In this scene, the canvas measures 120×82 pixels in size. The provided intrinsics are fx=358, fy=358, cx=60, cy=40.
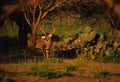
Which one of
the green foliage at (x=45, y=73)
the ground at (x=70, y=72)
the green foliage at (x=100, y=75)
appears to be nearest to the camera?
the ground at (x=70, y=72)

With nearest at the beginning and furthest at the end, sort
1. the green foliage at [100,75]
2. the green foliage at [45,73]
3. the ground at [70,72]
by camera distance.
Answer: the ground at [70,72]
the green foliage at [100,75]
the green foliage at [45,73]

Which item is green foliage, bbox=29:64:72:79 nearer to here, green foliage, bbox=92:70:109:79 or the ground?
the ground

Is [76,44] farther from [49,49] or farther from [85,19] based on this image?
[85,19]

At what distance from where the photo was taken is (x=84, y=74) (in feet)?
37.1

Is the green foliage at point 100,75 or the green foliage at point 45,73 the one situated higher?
the green foliage at point 45,73

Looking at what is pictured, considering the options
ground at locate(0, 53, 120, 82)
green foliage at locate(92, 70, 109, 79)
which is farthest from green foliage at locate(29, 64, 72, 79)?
green foliage at locate(92, 70, 109, 79)

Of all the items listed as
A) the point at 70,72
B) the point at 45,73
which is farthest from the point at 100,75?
the point at 45,73

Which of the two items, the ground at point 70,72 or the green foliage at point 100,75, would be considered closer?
the ground at point 70,72

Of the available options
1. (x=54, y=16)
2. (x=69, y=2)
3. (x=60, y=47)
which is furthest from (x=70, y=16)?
(x=60, y=47)

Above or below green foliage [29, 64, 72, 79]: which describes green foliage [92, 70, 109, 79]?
below

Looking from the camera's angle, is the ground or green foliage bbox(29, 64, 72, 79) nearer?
the ground

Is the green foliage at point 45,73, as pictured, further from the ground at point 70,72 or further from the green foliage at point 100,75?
the green foliage at point 100,75

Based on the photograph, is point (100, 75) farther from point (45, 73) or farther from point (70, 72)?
point (45, 73)

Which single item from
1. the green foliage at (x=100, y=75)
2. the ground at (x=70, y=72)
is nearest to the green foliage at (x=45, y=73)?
the ground at (x=70, y=72)
